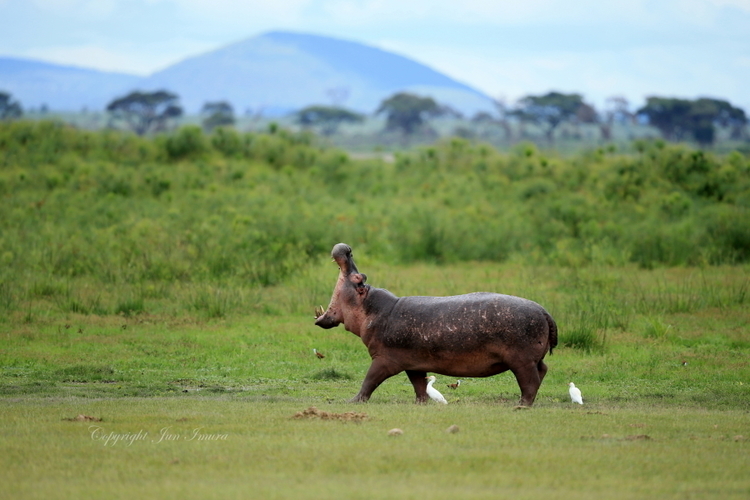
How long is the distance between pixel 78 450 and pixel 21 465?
22.5 inches

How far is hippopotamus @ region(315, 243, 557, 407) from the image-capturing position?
1013 cm

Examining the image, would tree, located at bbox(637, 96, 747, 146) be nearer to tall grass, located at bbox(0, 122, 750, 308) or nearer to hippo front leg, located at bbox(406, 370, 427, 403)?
tall grass, located at bbox(0, 122, 750, 308)

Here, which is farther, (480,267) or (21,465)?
(480,267)

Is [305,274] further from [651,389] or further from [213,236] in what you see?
[651,389]

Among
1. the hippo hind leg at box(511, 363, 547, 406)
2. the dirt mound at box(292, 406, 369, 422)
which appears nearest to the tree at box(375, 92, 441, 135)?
the hippo hind leg at box(511, 363, 547, 406)

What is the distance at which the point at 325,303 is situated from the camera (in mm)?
18844

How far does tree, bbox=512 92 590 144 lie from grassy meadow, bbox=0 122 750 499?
47085 mm

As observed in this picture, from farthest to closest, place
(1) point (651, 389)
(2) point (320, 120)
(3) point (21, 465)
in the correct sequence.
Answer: (2) point (320, 120)
(1) point (651, 389)
(3) point (21, 465)

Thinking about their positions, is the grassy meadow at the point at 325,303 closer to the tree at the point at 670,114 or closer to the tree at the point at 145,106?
the tree at the point at 670,114

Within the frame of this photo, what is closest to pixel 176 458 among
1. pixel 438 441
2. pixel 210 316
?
pixel 438 441

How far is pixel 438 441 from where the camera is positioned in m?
8.35

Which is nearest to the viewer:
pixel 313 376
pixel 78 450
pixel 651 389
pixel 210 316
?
pixel 78 450

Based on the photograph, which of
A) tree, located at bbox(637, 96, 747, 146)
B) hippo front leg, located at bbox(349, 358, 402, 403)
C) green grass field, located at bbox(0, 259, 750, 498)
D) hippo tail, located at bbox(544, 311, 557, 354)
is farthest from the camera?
tree, located at bbox(637, 96, 747, 146)

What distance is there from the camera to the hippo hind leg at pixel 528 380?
10.2m
